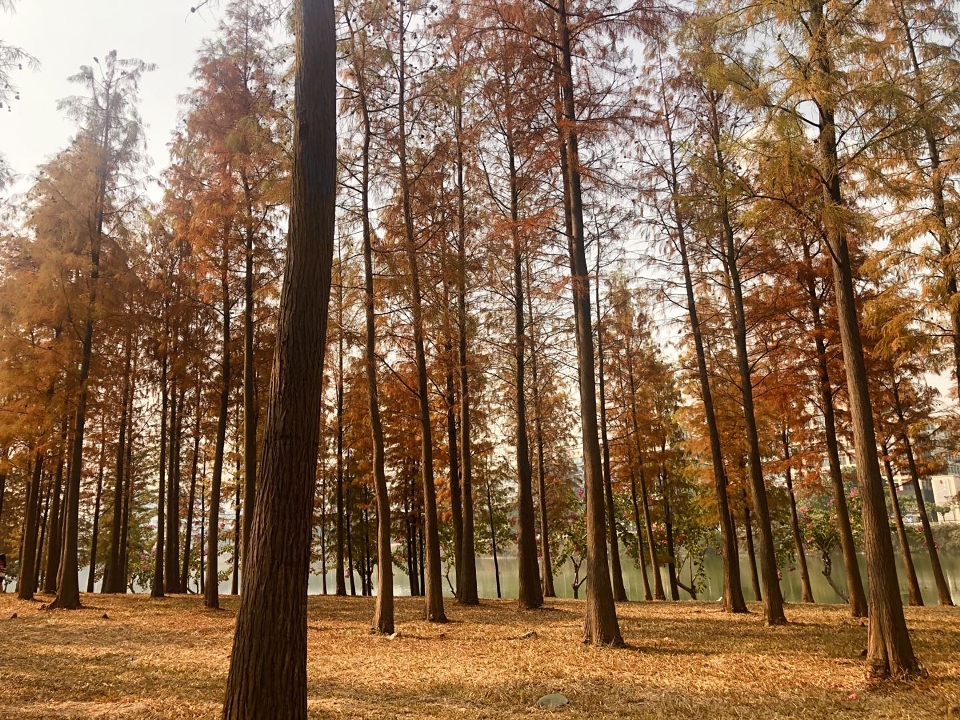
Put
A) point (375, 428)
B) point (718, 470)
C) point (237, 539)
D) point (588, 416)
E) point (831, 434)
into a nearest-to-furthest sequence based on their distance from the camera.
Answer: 1. point (588, 416)
2. point (375, 428)
3. point (831, 434)
4. point (718, 470)
5. point (237, 539)

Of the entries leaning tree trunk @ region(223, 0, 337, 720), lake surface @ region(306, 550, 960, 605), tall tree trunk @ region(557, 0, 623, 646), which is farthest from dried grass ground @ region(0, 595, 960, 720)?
lake surface @ region(306, 550, 960, 605)

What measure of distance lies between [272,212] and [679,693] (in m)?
12.0

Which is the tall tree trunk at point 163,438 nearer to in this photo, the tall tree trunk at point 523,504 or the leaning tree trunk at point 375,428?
the leaning tree trunk at point 375,428

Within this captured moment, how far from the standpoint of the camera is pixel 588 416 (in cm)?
876

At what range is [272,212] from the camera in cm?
1312

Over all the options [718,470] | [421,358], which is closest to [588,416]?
[421,358]

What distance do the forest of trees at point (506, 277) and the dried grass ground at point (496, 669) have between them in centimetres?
90

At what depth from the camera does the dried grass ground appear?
5281mm

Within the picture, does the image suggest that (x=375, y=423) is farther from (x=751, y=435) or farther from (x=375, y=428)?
(x=751, y=435)

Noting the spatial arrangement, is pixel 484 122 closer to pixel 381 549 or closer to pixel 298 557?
pixel 381 549

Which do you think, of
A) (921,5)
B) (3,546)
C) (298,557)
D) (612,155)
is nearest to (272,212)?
(612,155)

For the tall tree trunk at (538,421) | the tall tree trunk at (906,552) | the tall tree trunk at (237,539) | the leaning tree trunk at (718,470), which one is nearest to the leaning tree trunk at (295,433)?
the leaning tree trunk at (718,470)

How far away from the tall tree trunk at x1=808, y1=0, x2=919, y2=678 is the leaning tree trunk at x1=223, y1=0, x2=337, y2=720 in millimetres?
5700

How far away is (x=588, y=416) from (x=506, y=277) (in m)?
6.37
